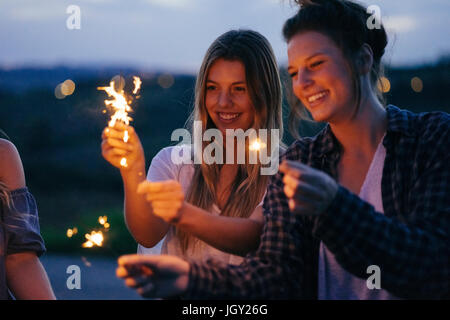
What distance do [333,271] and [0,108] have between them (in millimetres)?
12420

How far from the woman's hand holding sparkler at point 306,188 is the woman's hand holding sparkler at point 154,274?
0.43 meters

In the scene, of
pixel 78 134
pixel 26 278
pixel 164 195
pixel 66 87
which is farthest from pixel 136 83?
pixel 78 134

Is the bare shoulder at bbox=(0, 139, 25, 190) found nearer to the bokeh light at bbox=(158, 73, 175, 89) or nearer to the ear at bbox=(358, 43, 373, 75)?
the ear at bbox=(358, 43, 373, 75)

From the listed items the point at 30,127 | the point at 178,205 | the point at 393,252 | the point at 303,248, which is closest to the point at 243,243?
the point at 303,248

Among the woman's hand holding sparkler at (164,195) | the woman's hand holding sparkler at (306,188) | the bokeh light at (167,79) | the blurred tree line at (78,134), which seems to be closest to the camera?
the woman's hand holding sparkler at (306,188)

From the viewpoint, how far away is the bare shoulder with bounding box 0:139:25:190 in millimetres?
2434

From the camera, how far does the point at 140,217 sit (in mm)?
2738

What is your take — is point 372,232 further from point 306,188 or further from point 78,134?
point 78,134

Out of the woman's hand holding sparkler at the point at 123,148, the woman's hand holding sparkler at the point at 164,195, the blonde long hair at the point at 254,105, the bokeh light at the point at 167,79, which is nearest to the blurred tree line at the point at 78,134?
the bokeh light at the point at 167,79

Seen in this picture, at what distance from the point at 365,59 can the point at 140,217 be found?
1.24 m

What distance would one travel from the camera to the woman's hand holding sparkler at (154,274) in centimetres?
172

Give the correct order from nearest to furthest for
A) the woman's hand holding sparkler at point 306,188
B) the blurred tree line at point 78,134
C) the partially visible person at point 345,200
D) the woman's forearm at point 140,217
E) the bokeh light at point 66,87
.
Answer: the woman's hand holding sparkler at point 306,188
the partially visible person at point 345,200
the bokeh light at point 66,87
the woman's forearm at point 140,217
the blurred tree line at point 78,134

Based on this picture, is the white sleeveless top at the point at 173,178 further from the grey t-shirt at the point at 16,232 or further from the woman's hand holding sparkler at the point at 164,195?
the woman's hand holding sparkler at the point at 164,195

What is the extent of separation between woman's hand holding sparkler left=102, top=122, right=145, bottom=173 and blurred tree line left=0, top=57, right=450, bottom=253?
9.08m
